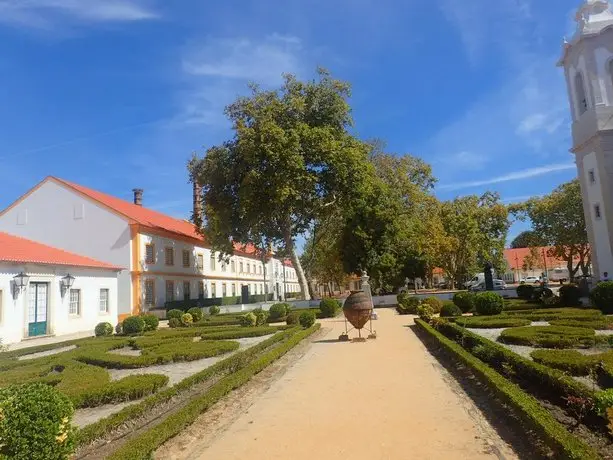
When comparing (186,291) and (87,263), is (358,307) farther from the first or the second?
(186,291)

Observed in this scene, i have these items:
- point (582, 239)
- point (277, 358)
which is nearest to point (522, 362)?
point (277, 358)

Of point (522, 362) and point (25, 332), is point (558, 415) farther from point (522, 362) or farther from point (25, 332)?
point (25, 332)

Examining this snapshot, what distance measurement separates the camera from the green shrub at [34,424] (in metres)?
4.37

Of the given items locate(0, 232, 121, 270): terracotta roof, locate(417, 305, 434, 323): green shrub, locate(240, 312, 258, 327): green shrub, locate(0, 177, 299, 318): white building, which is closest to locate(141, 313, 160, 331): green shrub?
locate(240, 312, 258, 327): green shrub

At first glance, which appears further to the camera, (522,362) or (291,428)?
(522,362)

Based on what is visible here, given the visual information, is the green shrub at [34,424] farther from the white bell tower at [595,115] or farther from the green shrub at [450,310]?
the white bell tower at [595,115]

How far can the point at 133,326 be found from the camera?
21.6m

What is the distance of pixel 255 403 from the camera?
815cm

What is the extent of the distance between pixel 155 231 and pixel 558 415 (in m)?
32.8

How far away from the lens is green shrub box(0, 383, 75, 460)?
14.3 ft

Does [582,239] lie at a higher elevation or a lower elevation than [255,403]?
higher

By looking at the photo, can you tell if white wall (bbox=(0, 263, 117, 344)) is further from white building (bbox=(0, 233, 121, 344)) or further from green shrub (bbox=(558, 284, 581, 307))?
green shrub (bbox=(558, 284, 581, 307))

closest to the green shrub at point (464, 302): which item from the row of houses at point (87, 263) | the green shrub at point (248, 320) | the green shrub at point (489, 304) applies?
the green shrub at point (489, 304)

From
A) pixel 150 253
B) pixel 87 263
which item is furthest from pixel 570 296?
Answer: pixel 150 253
